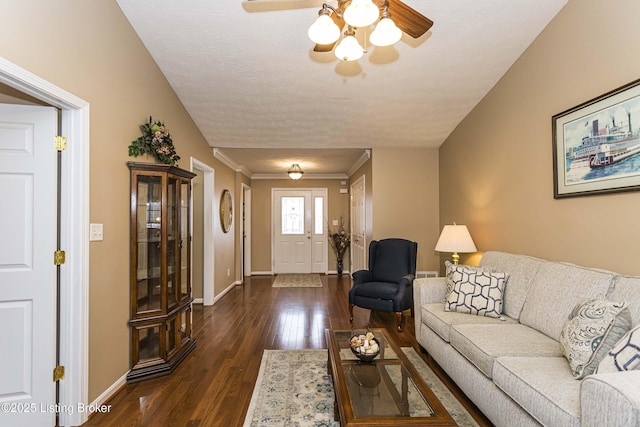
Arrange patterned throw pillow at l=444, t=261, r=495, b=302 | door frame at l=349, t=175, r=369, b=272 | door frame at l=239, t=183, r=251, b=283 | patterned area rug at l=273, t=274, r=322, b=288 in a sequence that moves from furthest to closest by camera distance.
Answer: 1. door frame at l=239, t=183, r=251, b=283
2. patterned area rug at l=273, t=274, r=322, b=288
3. door frame at l=349, t=175, r=369, b=272
4. patterned throw pillow at l=444, t=261, r=495, b=302

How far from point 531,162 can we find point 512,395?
2.10 meters

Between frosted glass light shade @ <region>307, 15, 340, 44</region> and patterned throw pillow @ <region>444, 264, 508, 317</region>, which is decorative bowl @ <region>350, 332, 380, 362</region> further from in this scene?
frosted glass light shade @ <region>307, 15, 340, 44</region>

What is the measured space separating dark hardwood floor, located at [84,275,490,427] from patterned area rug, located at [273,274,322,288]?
1.39ft

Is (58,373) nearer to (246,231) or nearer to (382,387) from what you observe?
(382,387)

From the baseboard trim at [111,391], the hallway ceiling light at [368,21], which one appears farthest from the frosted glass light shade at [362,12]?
the baseboard trim at [111,391]

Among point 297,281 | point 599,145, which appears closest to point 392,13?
point 599,145

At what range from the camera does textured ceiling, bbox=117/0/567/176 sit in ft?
8.39

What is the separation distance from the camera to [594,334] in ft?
5.28

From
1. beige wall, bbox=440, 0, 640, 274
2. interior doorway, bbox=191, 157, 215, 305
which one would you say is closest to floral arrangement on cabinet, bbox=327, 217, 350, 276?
interior doorway, bbox=191, 157, 215, 305

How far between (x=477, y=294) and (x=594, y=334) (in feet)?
3.59

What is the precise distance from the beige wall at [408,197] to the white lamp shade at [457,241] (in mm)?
1252

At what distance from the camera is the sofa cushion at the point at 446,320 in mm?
2482

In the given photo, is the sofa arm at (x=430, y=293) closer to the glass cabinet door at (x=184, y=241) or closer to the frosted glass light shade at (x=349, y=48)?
the frosted glass light shade at (x=349, y=48)

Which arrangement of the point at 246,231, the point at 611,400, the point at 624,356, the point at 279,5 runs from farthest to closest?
the point at 246,231 < the point at 279,5 < the point at 624,356 < the point at 611,400
